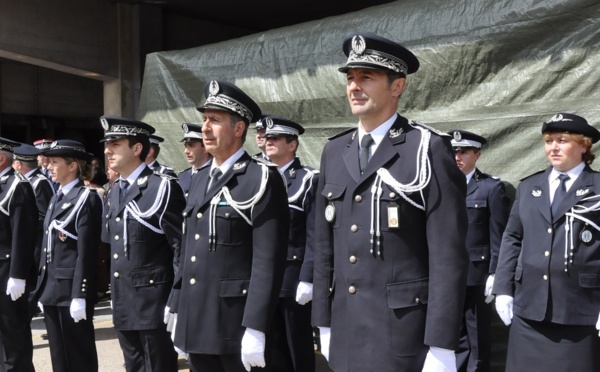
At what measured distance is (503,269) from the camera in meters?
4.28

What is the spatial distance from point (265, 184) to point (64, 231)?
2.16 meters

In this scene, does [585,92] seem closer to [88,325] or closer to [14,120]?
[88,325]

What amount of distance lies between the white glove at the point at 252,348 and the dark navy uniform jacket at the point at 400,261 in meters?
0.57

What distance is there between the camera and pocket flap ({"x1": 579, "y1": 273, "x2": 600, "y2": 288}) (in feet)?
12.5

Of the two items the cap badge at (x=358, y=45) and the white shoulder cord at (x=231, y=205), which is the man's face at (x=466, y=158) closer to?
the white shoulder cord at (x=231, y=205)

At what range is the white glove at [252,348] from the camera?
331 centimetres

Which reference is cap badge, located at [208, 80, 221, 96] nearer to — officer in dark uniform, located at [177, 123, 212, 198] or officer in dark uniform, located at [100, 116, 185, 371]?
officer in dark uniform, located at [100, 116, 185, 371]

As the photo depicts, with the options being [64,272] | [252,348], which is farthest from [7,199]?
[252,348]

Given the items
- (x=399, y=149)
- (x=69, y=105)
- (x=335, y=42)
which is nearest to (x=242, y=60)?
(x=335, y=42)

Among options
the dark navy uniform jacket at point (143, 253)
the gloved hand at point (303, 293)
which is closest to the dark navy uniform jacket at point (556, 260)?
the gloved hand at point (303, 293)

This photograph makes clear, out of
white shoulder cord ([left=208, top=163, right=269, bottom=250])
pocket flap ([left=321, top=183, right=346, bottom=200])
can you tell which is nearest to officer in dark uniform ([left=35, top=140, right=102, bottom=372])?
white shoulder cord ([left=208, top=163, right=269, bottom=250])

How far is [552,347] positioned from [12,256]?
3.72m

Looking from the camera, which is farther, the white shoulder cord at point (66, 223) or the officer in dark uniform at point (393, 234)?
the white shoulder cord at point (66, 223)

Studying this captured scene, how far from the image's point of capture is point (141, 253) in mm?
4402
